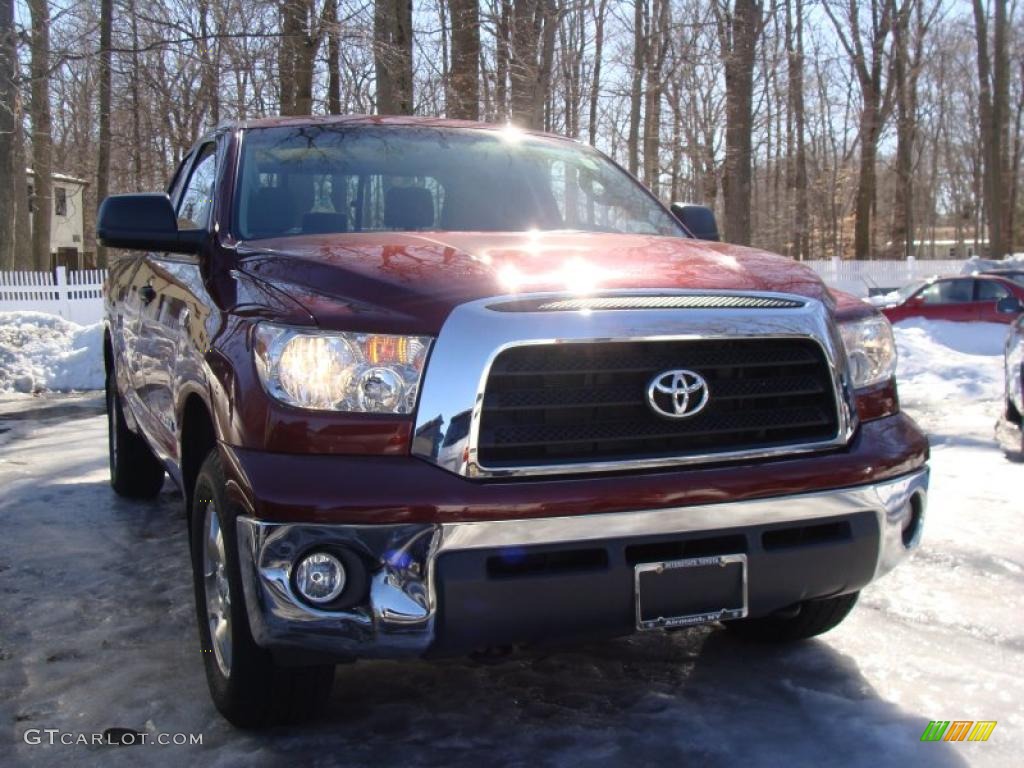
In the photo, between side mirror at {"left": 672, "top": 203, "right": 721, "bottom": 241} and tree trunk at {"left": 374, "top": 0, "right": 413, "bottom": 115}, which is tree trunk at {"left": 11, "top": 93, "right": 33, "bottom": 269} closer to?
tree trunk at {"left": 374, "top": 0, "right": 413, "bottom": 115}

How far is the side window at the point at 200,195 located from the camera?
416 centimetres

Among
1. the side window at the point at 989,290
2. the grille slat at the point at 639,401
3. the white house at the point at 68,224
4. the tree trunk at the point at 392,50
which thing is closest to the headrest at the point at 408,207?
the grille slat at the point at 639,401

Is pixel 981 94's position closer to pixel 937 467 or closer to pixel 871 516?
pixel 937 467

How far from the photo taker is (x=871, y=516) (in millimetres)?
2924

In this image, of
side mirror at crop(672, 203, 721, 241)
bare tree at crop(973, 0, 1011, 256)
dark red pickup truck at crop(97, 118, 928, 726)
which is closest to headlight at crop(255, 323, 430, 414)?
dark red pickup truck at crop(97, 118, 928, 726)

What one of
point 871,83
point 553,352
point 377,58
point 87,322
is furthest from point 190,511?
point 871,83

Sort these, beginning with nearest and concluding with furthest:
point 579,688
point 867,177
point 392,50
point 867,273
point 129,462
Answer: point 579,688 < point 129,462 < point 392,50 < point 867,273 < point 867,177

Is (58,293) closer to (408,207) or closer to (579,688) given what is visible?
(408,207)

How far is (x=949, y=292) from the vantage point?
16.7 metres

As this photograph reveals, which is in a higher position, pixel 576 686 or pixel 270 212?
pixel 270 212

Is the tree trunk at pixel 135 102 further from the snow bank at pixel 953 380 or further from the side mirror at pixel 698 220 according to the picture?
the side mirror at pixel 698 220

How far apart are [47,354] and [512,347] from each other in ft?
42.1

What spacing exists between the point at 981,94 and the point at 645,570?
36.1 meters

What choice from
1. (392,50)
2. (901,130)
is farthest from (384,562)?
(901,130)
